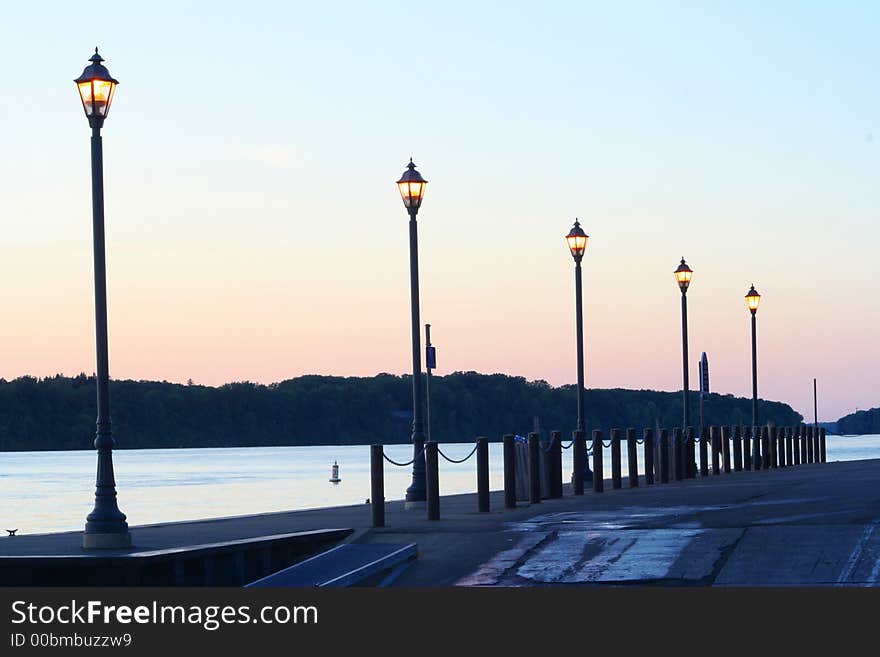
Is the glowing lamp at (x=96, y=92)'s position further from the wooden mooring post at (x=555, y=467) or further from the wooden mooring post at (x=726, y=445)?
the wooden mooring post at (x=726, y=445)

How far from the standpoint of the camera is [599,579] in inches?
607

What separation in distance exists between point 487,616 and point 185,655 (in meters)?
2.81

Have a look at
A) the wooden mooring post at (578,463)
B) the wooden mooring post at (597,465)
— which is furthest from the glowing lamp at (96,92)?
the wooden mooring post at (597,465)

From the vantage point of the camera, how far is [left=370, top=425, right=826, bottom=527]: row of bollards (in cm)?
2217

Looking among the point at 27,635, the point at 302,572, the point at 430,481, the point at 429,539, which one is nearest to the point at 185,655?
the point at 27,635

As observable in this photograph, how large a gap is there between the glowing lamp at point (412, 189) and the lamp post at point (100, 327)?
7.43 meters

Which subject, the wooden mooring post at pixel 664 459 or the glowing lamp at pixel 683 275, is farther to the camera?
the glowing lamp at pixel 683 275

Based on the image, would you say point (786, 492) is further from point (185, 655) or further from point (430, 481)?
point (185, 655)

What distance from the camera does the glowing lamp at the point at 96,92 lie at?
20.8 meters

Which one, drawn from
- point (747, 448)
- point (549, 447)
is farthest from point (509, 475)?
point (747, 448)

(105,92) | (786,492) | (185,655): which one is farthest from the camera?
(786,492)

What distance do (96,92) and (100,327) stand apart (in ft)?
10.5

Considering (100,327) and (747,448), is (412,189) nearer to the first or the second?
(100,327)

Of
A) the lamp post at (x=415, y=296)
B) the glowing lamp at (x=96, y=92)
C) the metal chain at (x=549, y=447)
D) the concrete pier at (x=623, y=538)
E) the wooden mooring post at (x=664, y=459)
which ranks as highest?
the glowing lamp at (x=96, y=92)
